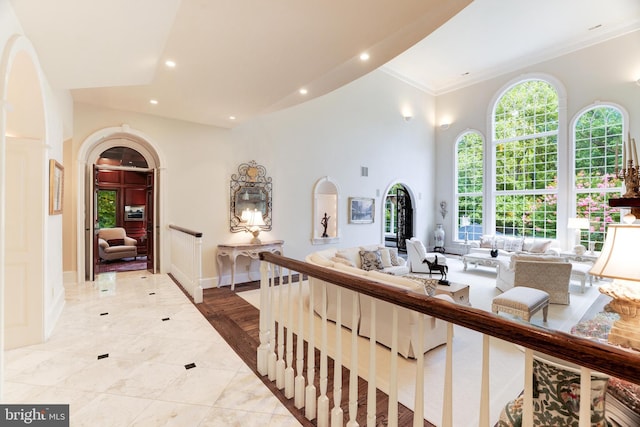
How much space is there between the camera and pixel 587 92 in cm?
705

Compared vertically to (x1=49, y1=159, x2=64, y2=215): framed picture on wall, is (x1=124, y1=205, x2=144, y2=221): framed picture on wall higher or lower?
lower

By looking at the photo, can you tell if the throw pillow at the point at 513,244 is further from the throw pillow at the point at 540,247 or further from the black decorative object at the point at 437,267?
the black decorative object at the point at 437,267

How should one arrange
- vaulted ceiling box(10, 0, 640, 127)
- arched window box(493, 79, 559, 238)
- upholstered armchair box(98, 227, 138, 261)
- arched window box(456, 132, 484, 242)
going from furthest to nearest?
1. arched window box(456, 132, 484, 242)
2. arched window box(493, 79, 559, 238)
3. upholstered armchair box(98, 227, 138, 261)
4. vaulted ceiling box(10, 0, 640, 127)

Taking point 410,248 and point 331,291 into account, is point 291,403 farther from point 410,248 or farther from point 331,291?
point 410,248

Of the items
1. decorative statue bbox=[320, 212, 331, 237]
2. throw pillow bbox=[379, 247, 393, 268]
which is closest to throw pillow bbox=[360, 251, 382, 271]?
throw pillow bbox=[379, 247, 393, 268]

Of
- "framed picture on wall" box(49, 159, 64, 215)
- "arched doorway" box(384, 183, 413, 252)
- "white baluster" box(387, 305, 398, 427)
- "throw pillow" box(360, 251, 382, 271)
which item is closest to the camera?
"white baluster" box(387, 305, 398, 427)

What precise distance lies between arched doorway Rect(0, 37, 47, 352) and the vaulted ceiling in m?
0.50

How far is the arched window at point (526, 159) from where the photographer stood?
7.69m

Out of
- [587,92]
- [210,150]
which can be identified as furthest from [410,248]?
[587,92]

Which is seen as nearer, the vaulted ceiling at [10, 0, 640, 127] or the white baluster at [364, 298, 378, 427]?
the white baluster at [364, 298, 378, 427]

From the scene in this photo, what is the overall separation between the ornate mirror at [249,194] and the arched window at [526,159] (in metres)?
6.90

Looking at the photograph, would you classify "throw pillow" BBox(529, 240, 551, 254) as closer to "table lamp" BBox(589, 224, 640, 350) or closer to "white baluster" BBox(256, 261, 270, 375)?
"table lamp" BBox(589, 224, 640, 350)

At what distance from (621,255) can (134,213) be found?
9.75m

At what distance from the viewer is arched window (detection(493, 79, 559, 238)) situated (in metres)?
7.69
